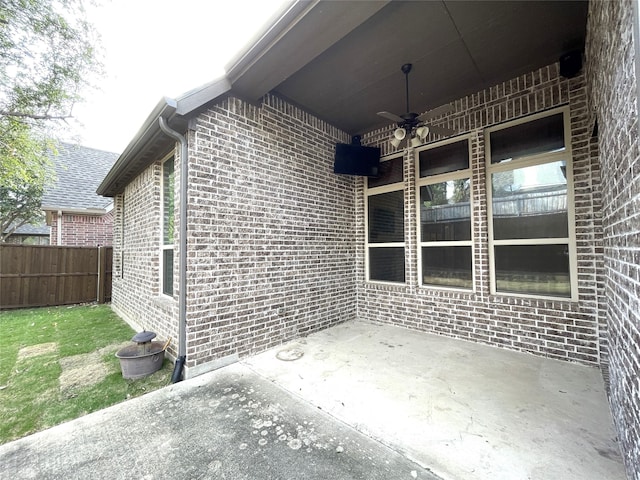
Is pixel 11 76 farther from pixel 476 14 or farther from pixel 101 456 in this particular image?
pixel 476 14

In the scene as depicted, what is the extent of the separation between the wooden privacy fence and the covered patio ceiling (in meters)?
7.33

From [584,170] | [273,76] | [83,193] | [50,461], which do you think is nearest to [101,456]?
[50,461]

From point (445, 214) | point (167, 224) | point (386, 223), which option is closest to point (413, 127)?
point (445, 214)

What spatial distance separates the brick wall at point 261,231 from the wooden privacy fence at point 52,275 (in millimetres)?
6616

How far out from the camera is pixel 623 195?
1704 mm

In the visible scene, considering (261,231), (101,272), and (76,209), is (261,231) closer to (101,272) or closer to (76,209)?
(101,272)

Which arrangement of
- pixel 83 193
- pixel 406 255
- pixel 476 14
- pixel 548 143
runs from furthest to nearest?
pixel 83 193
pixel 406 255
pixel 548 143
pixel 476 14

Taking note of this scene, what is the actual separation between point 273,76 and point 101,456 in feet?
12.7

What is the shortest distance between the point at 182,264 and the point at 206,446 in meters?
1.84

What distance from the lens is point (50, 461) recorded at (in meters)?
1.85

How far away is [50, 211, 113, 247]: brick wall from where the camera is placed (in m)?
9.05

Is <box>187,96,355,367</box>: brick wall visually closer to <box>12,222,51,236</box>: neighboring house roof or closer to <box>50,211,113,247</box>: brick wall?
<box>50,211,113,247</box>: brick wall

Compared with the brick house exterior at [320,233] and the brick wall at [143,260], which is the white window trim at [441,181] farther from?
the brick wall at [143,260]

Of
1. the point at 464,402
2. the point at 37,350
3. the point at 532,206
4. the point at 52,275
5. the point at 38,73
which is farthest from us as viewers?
the point at 52,275
